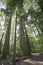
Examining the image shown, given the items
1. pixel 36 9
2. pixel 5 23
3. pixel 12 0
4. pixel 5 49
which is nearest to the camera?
pixel 12 0

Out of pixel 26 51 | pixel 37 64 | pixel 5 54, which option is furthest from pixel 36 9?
pixel 5 54

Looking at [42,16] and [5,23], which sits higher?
[5,23]

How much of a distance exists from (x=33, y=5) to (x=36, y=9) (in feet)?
1.27

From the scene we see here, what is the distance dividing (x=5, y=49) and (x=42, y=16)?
1100 centimetres

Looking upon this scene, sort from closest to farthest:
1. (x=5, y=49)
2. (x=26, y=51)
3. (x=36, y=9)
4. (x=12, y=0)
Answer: (x=12, y=0), (x=36, y=9), (x=26, y=51), (x=5, y=49)

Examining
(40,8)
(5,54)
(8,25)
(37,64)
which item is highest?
(8,25)

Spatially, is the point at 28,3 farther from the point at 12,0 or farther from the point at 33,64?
the point at 33,64

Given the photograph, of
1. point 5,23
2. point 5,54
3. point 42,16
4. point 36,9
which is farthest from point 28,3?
point 5,23

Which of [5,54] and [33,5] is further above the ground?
[33,5]

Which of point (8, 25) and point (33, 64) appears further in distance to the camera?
point (8, 25)

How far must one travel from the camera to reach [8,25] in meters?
19.3

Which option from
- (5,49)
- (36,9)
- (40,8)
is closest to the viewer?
(40,8)

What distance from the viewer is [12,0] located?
8.27 metres

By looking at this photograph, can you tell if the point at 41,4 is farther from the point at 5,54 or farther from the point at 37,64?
the point at 5,54
